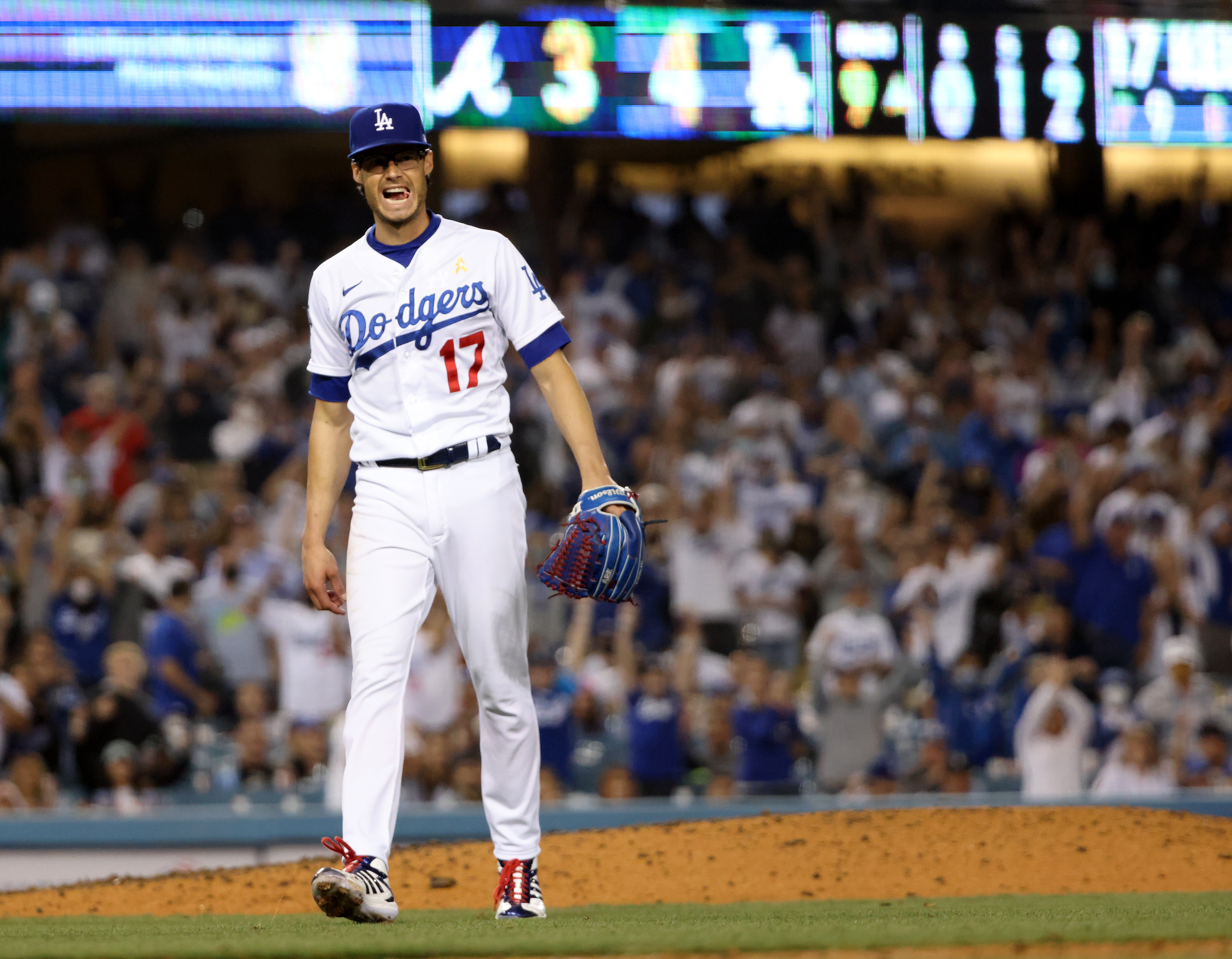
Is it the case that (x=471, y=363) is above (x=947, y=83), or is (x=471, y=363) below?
below

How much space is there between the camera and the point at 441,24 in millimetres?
8961

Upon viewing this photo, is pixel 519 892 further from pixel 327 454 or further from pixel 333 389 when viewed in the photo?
pixel 333 389

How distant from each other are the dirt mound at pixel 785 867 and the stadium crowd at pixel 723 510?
2.55m

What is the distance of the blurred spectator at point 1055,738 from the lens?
8164 millimetres

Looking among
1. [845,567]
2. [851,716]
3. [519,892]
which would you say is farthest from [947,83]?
[519,892]

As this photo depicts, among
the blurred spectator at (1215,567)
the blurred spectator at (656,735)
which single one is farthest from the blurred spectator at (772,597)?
the blurred spectator at (1215,567)

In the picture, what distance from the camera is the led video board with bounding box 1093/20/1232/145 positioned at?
30.5ft

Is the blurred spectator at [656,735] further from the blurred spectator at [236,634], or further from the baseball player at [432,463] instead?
the baseball player at [432,463]

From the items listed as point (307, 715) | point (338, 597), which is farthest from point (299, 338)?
point (338, 597)

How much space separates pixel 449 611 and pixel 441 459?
1.14ft

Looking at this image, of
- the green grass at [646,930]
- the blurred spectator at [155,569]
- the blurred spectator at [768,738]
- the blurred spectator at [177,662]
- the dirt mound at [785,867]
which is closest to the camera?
the green grass at [646,930]

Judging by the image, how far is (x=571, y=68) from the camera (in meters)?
9.01

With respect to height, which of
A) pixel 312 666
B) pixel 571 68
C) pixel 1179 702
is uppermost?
pixel 571 68

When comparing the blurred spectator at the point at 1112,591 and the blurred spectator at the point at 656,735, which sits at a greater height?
the blurred spectator at the point at 1112,591
